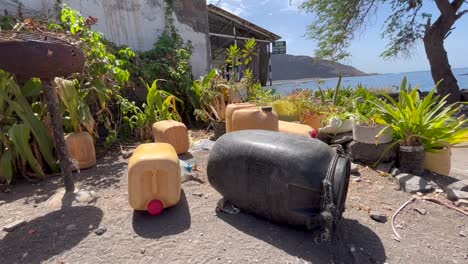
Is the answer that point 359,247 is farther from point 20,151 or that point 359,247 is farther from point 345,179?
point 20,151

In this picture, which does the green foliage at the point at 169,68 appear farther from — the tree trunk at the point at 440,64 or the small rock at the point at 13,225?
the tree trunk at the point at 440,64

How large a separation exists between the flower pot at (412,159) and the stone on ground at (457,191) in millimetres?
336

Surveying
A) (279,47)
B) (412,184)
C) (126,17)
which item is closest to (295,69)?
(279,47)

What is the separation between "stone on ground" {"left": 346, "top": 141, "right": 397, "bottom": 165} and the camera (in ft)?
9.06

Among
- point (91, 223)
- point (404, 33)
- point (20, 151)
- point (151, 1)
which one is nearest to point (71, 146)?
point (20, 151)

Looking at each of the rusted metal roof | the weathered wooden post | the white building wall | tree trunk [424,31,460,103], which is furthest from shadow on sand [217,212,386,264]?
tree trunk [424,31,460,103]

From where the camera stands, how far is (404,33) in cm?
919

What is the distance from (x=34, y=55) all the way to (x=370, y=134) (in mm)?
2825

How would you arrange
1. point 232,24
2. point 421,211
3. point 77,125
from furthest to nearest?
point 232,24 < point 77,125 < point 421,211

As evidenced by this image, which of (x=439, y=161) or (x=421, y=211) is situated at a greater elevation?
(x=439, y=161)

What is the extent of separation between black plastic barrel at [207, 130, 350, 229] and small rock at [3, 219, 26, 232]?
1.30m

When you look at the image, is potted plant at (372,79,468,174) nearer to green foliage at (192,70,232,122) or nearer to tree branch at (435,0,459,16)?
green foliage at (192,70,232,122)

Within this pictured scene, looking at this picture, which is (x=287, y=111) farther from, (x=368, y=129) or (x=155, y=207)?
(x=155, y=207)

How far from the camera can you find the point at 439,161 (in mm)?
2729
